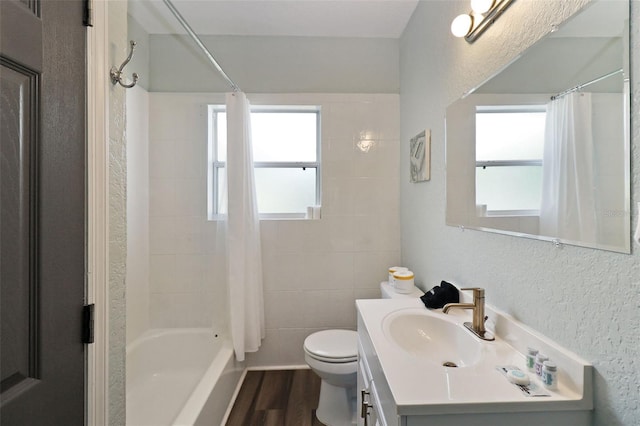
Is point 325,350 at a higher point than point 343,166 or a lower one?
lower

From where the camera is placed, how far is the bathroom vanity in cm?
66

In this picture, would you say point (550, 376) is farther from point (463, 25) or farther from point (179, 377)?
point (179, 377)

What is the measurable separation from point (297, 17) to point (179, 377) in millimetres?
2493

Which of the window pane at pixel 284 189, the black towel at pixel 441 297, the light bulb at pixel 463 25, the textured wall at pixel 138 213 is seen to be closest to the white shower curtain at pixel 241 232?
the window pane at pixel 284 189

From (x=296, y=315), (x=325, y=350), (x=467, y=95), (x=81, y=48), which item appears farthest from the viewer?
(x=296, y=315)

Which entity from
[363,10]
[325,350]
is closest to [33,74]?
[325,350]

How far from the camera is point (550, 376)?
71 centimetres

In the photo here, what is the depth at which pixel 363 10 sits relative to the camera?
6.10 feet

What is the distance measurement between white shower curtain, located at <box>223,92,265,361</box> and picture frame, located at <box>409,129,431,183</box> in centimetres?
114

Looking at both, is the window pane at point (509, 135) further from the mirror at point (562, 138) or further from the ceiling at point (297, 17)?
the ceiling at point (297, 17)

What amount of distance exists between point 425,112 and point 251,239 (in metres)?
1.44

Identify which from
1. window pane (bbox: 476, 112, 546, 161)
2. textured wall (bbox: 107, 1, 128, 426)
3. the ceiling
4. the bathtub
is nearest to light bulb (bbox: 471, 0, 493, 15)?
window pane (bbox: 476, 112, 546, 161)

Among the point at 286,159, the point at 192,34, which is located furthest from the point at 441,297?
the point at 192,34

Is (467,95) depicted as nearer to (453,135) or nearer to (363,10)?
(453,135)
